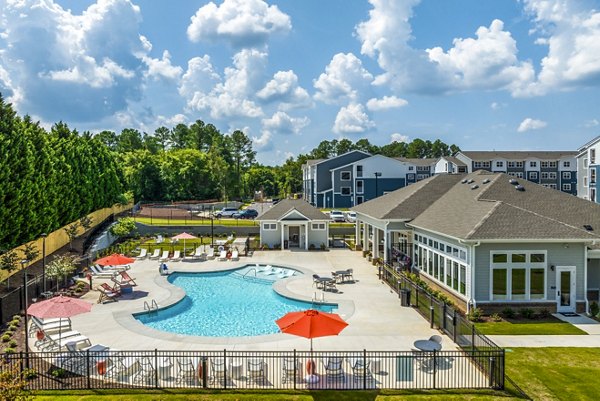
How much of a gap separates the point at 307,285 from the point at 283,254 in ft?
36.5

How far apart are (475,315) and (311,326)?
9.39 m

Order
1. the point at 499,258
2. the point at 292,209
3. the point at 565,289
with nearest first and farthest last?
the point at 499,258 → the point at 565,289 → the point at 292,209

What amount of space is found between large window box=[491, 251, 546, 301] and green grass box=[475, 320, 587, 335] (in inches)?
51.6

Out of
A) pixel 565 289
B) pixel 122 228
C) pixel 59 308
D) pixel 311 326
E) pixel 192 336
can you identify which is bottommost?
pixel 192 336

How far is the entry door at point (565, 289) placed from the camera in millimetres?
17984

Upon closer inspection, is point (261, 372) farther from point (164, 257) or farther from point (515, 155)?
point (515, 155)

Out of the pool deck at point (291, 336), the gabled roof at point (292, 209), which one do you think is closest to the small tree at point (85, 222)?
the pool deck at point (291, 336)

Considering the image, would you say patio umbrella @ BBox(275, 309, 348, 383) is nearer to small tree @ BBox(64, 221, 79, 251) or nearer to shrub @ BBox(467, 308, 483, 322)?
shrub @ BBox(467, 308, 483, 322)

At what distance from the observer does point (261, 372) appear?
468 inches

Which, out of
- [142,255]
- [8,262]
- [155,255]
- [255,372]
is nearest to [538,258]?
[255,372]

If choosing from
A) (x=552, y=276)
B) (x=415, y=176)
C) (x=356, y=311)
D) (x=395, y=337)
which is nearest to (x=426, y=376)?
(x=395, y=337)

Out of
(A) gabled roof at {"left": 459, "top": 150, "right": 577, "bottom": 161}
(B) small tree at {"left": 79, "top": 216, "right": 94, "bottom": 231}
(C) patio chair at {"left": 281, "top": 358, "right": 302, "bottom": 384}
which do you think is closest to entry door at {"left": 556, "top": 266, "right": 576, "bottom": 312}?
(C) patio chair at {"left": 281, "top": 358, "right": 302, "bottom": 384}

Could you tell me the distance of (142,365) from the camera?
40.6ft

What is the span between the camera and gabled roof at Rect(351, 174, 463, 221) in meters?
26.8
